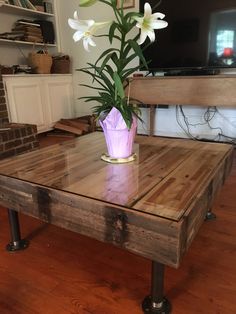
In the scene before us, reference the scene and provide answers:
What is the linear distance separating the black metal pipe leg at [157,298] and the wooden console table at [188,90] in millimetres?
1846

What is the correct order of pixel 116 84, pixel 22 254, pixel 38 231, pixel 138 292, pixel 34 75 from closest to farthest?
pixel 138 292
pixel 116 84
pixel 22 254
pixel 38 231
pixel 34 75

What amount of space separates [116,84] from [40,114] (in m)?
2.24

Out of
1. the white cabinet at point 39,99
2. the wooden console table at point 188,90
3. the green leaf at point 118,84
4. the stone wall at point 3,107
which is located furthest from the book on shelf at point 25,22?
the green leaf at point 118,84

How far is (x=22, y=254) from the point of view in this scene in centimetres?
107

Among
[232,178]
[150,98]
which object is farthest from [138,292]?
[150,98]

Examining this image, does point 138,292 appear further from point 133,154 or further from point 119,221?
point 133,154

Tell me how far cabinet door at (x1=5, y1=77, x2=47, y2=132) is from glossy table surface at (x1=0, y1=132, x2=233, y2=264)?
166 centimetres

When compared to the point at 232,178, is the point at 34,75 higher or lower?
higher

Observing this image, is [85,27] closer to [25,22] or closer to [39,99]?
[39,99]

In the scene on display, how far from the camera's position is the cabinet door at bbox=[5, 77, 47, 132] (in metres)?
2.69

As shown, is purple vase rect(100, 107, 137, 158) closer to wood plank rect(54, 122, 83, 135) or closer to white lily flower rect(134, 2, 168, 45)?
white lily flower rect(134, 2, 168, 45)

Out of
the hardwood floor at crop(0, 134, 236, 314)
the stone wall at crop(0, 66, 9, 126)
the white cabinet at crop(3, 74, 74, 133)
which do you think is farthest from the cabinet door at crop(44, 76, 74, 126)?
the hardwood floor at crop(0, 134, 236, 314)

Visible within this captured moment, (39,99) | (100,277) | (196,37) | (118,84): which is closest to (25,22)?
(39,99)

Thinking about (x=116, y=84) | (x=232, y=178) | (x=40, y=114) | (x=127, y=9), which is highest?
(x=127, y=9)
